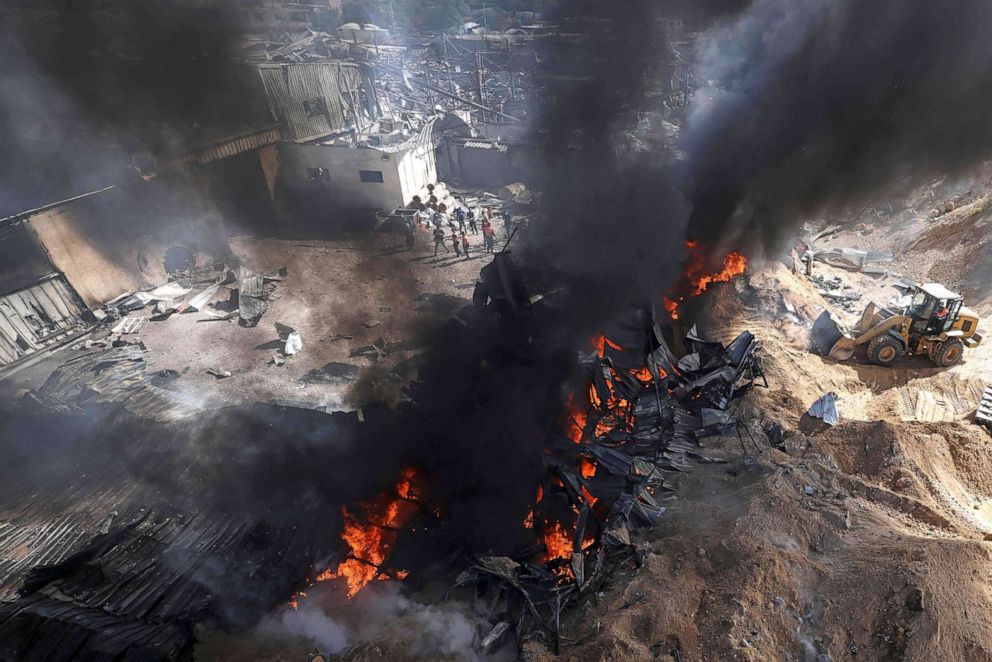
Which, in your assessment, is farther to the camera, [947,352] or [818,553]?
[947,352]

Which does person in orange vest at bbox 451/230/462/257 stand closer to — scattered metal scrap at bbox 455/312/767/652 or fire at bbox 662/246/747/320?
scattered metal scrap at bbox 455/312/767/652

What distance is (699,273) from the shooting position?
16.5 m

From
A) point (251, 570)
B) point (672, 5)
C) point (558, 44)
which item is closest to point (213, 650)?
point (251, 570)

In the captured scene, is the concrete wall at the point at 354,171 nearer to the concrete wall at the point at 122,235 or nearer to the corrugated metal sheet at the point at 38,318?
the concrete wall at the point at 122,235

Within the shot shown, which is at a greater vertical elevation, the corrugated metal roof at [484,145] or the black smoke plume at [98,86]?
the black smoke plume at [98,86]

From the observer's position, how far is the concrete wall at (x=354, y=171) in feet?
77.6

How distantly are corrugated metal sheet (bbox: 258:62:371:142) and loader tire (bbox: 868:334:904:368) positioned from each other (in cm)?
2580

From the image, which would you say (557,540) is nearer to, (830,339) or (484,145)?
(830,339)

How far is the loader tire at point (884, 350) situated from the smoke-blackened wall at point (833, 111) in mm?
4301

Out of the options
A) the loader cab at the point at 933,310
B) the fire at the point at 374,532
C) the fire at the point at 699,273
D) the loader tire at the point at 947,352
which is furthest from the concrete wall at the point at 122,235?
the loader tire at the point at 947,352

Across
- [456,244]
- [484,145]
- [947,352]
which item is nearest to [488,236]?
[456,244]

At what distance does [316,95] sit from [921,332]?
1092 inches

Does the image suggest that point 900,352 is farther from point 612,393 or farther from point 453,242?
point 453,242

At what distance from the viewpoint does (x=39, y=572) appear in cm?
722
